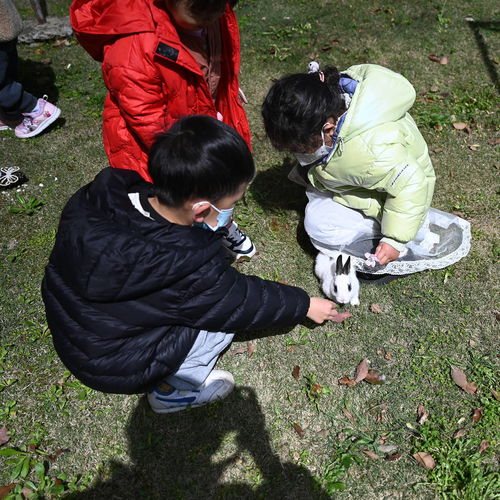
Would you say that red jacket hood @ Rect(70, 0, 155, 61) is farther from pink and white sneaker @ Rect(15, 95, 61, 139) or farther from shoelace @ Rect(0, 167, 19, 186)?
pink and white sneaker @ Rect(15, 95, 61, 139)

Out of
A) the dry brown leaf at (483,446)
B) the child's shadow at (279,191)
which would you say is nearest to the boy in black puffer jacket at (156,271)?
the dry brown leaf at (483,446)

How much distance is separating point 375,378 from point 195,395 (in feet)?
3.90

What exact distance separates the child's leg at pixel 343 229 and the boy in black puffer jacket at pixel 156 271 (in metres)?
0.90

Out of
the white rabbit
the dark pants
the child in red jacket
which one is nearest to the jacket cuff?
the white rabbit

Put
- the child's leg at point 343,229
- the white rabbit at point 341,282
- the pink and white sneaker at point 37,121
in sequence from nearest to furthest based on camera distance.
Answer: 1. the white rabbit at point 341,282
2. the child's leg at point 343,229
3. the pink and white sneaker at point 37,121

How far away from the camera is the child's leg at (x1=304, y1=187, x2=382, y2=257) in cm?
330

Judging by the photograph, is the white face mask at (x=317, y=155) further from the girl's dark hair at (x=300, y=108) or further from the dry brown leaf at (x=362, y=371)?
the dry brown leaf at (x=362, y=371)

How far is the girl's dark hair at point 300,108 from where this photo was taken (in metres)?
2.54

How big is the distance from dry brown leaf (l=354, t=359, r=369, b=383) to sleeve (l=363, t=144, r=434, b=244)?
81 centimetres

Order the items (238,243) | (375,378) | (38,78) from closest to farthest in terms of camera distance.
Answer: (375,378) < (238,243) < (38,78)

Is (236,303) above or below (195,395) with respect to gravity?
above

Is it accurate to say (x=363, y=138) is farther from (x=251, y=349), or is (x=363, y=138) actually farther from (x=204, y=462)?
(x=204, y=462)

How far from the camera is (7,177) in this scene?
4.11 meters

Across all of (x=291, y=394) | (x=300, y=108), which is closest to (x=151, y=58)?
(x=300, y=108)
